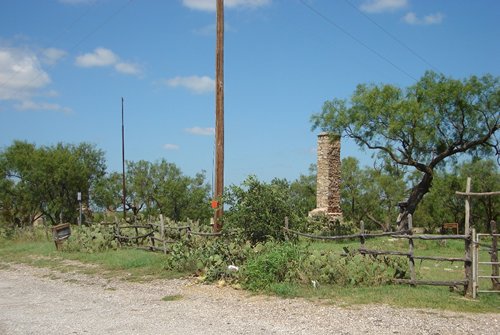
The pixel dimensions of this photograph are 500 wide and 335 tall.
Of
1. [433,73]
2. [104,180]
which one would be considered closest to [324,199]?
[433,73]

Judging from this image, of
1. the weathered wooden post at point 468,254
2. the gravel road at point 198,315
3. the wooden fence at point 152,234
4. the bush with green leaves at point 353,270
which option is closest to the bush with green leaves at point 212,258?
the gravel road at point 198,315

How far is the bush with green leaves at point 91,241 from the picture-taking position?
19.2 meters

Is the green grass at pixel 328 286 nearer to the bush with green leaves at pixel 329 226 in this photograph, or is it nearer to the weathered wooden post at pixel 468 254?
the weathered wooden post at pixel 468 254

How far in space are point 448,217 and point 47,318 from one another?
142ft

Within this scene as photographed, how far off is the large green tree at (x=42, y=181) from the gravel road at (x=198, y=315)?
2335 cm

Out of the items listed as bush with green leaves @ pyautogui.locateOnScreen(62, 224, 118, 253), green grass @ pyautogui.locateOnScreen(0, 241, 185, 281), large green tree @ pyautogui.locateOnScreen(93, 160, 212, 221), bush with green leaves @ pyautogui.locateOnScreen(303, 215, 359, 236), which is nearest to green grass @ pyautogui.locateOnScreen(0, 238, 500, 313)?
green grass @ pyautogui.locateOnScreen(0, 241, 185, 281)

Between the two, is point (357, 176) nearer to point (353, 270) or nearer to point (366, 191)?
point (366, 191)

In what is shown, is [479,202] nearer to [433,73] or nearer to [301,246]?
[433,73]

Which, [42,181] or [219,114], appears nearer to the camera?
[219,114]

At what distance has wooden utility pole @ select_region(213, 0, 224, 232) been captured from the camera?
1475 cm

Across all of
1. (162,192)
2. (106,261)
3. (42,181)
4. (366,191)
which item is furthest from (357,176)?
(106,261)

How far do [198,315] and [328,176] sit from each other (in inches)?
842

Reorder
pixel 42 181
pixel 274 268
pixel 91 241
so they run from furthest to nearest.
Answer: pixel 42 181
pixel 91 241
pixel 274 268

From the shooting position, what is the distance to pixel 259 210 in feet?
43.4
